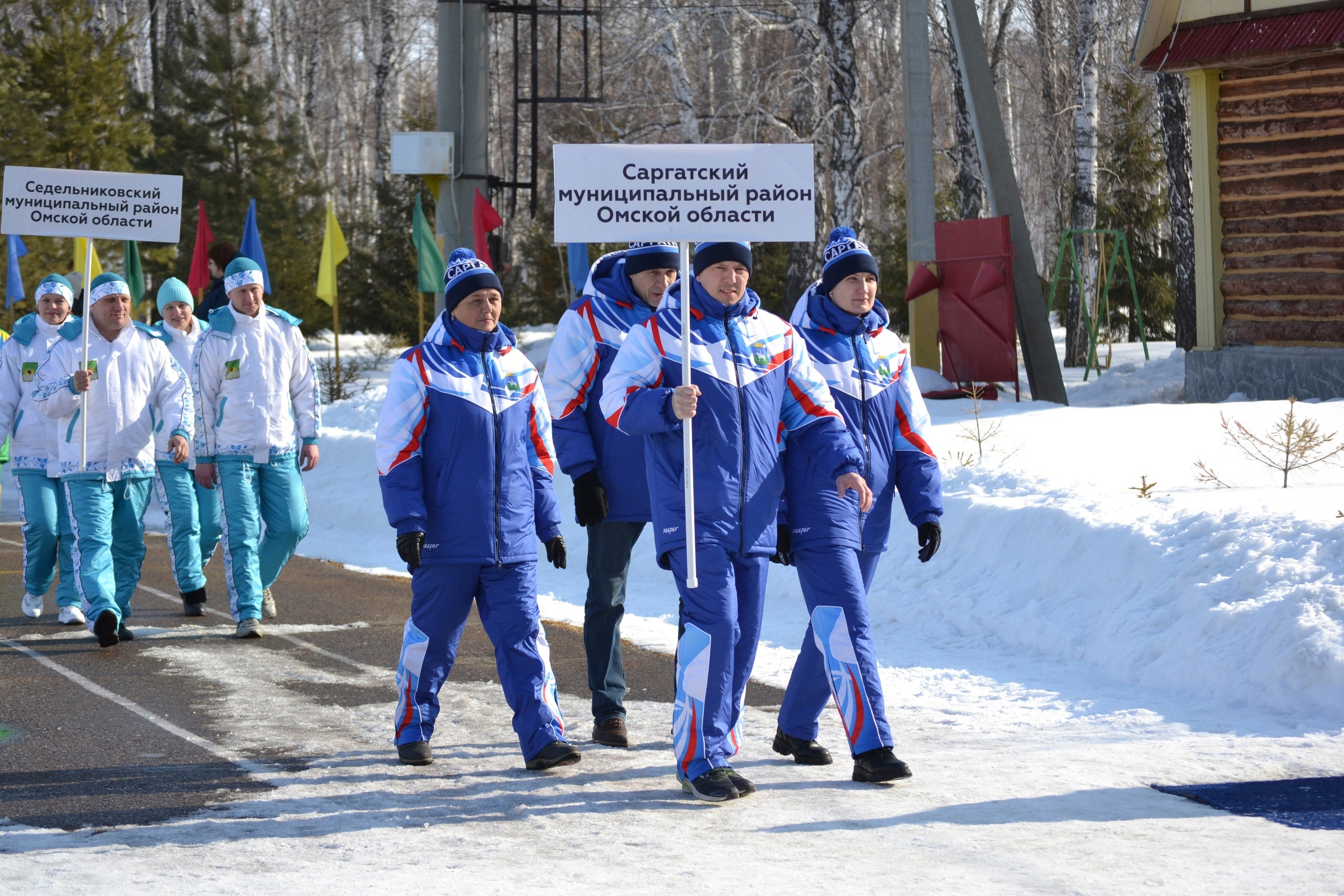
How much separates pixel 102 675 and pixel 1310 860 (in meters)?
5.39

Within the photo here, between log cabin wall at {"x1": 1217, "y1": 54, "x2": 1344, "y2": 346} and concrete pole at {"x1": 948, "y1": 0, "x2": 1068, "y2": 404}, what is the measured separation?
1862 mm

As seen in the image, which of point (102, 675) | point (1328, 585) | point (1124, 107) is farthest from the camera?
point (1124, 107)

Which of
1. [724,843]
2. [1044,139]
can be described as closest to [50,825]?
[724,843]

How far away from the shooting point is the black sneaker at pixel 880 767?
5355 millimetres

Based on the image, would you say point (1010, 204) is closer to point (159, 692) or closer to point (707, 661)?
point (159, 692)

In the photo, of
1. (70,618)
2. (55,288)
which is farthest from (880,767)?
(55,288)

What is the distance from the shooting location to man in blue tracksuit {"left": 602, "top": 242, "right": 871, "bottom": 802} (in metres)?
5.30

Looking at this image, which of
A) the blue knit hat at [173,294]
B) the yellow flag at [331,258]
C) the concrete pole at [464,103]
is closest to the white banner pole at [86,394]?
the blue knit hat at [173,294]

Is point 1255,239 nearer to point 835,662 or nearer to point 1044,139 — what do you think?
point 835,662

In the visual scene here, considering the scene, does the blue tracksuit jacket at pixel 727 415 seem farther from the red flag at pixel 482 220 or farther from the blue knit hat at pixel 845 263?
the red flag at pixel 482 220

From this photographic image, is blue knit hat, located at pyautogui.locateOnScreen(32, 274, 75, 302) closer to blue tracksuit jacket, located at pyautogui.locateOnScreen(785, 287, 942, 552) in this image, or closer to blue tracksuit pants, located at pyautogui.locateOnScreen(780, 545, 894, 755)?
blue tracksuit jacket, located at pyautogui.locateOnScreen(785, 287, 942, 552)

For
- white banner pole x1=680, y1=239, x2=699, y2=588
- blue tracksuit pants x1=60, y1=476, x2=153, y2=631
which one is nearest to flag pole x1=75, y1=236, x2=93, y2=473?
blue tracksuit pants x1=60, y1=476, x2=153, y2=631

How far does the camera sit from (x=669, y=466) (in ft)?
17.9

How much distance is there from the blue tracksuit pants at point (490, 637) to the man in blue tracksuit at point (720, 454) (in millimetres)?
628
